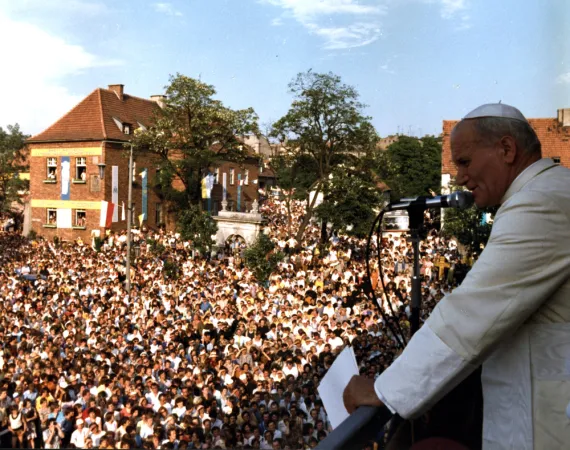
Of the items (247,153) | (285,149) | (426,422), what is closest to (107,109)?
(247,153)

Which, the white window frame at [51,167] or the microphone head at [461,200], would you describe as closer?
the microphone head at [461,200]

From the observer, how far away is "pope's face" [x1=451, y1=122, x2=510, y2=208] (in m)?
1.35

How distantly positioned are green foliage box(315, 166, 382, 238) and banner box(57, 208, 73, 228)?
49.5 feet

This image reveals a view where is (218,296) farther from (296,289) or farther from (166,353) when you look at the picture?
(166,353)

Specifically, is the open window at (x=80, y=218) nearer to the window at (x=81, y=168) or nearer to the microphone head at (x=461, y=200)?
the window at (x=81, y=168)

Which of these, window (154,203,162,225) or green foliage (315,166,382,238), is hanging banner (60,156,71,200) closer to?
window (154,203,162,225)

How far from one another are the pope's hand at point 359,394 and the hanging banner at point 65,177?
34.1m

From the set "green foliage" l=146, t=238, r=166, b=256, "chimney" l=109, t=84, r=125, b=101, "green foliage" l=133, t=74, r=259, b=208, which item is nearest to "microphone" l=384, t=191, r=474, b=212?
"green foliage" l=146, t=238, r=166, b=256

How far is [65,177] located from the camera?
110 ft

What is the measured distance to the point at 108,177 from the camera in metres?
33.1

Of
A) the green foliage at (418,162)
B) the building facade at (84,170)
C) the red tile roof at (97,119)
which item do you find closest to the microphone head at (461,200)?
the building facade at (84,170)

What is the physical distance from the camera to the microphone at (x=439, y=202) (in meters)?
2.13

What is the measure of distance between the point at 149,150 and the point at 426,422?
3012 centimetres

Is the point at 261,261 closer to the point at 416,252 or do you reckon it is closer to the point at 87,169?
the point at 87,169
